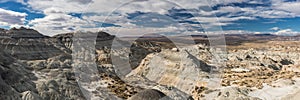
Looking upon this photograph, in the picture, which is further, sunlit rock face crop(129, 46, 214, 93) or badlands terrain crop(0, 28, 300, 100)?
sunlit rock face crop(129, 46, 214, 93)

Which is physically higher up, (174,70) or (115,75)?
(115,75)

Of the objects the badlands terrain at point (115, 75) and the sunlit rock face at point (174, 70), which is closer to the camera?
the badlands terrain at point (115, 75)

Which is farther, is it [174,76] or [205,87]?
[174,76]

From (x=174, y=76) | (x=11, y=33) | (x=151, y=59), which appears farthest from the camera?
(x=11, y=33)

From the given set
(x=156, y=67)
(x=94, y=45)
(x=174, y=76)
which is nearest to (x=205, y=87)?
(x=174, y=76)

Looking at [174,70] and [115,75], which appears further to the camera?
[174,70]

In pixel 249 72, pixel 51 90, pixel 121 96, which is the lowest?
pixel 249 72

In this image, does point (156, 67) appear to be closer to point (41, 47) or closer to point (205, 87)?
point (205, 87)

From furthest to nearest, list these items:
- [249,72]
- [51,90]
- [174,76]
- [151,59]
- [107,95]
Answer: [249,72]
[151,59]
[174,76]
[107,95]
[51,90]
